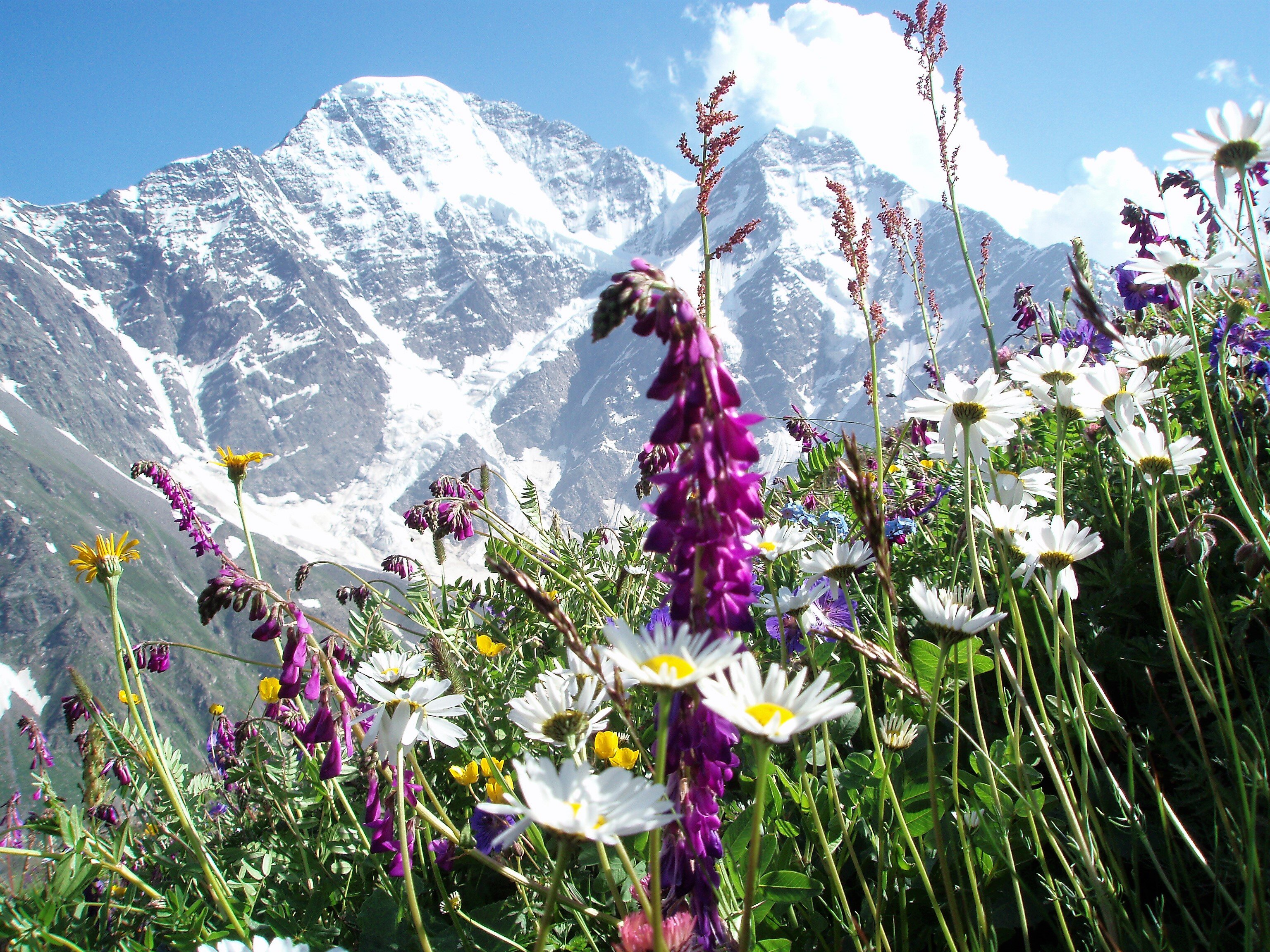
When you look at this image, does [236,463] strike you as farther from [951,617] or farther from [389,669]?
[951,617]

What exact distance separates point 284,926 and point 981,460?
2546 mm

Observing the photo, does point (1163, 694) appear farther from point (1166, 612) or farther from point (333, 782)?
point (333, 782)

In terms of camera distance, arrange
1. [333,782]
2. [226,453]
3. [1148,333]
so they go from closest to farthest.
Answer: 1. [333,782]
2. [226,453]
3. [1148,333]

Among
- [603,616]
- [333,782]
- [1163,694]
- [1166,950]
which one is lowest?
[1166,950]

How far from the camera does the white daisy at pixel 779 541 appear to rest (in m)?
2.24

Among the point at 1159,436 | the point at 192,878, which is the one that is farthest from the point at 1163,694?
the point at 192,878

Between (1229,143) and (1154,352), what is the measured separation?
0.86 metres

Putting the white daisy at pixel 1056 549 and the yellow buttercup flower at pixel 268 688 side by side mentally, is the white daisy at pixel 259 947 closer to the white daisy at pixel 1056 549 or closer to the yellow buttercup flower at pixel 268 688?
the white daisy at pixel 1056 549

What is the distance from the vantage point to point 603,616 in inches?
108

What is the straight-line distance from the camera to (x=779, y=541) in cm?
252

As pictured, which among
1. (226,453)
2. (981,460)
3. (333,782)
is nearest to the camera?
(333,782)

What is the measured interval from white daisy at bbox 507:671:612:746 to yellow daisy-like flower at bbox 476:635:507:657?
166 cm

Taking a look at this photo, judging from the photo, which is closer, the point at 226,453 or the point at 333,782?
the point at 333,782

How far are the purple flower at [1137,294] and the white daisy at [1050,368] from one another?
1894 millimetres
